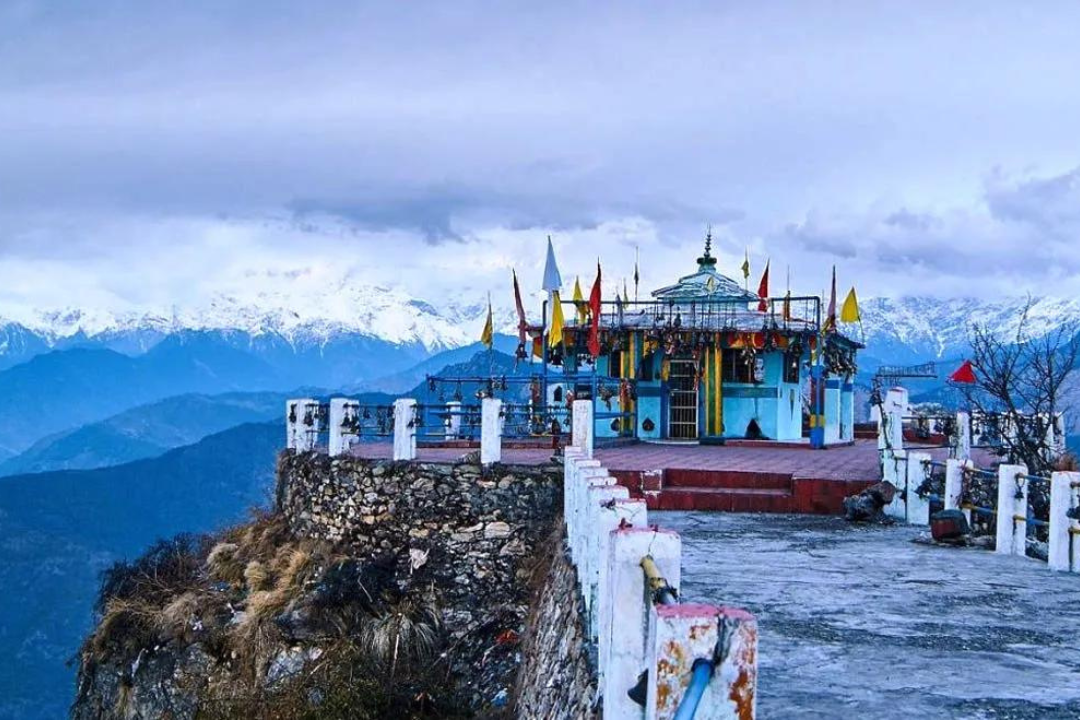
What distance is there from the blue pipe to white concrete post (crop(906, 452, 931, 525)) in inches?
386

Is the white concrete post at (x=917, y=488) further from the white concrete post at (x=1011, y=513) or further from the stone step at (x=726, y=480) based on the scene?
the white concrete post at (x=1011, y=513)

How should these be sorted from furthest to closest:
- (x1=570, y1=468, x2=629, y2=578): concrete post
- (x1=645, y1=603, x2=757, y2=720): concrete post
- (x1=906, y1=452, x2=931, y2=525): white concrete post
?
(x1=906, y1=452, x2=931, y2=525): white concrete post → (x1=570, y1=468, x2=629, y2=578): concrete post → (x1=645, y1=603, x2=757, y2=720): concrete post

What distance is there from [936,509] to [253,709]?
339 inches

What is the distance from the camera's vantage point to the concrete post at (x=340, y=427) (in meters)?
15.8

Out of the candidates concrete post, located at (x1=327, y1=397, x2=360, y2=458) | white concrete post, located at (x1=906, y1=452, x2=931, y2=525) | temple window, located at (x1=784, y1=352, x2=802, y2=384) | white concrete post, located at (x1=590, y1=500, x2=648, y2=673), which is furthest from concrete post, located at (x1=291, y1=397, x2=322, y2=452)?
white concrete post, located at (x1=590, y1=500, x2=648, y2=673)

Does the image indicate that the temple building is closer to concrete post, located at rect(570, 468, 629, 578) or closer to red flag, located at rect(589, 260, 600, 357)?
red flag, located at rect(589, 260, 600, 357)

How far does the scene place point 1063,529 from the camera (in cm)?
948

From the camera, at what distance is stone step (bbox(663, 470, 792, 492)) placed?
14.3 m

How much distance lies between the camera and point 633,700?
438 cm

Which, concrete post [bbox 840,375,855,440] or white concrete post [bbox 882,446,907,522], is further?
concrete post [bbox 840,375,855,440]

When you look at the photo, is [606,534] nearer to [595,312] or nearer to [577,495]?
[577,495]

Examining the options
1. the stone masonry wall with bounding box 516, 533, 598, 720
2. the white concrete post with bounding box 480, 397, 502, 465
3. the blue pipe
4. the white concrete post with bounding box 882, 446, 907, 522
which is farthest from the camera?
the white concrete post with bounding box 480, 397, 502, 465

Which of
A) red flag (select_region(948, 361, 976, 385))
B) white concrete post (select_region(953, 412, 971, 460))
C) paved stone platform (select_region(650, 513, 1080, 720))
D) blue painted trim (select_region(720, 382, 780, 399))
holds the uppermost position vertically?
red flag (select_region(948, 361, 976, 385))

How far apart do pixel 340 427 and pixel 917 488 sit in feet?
26.9
